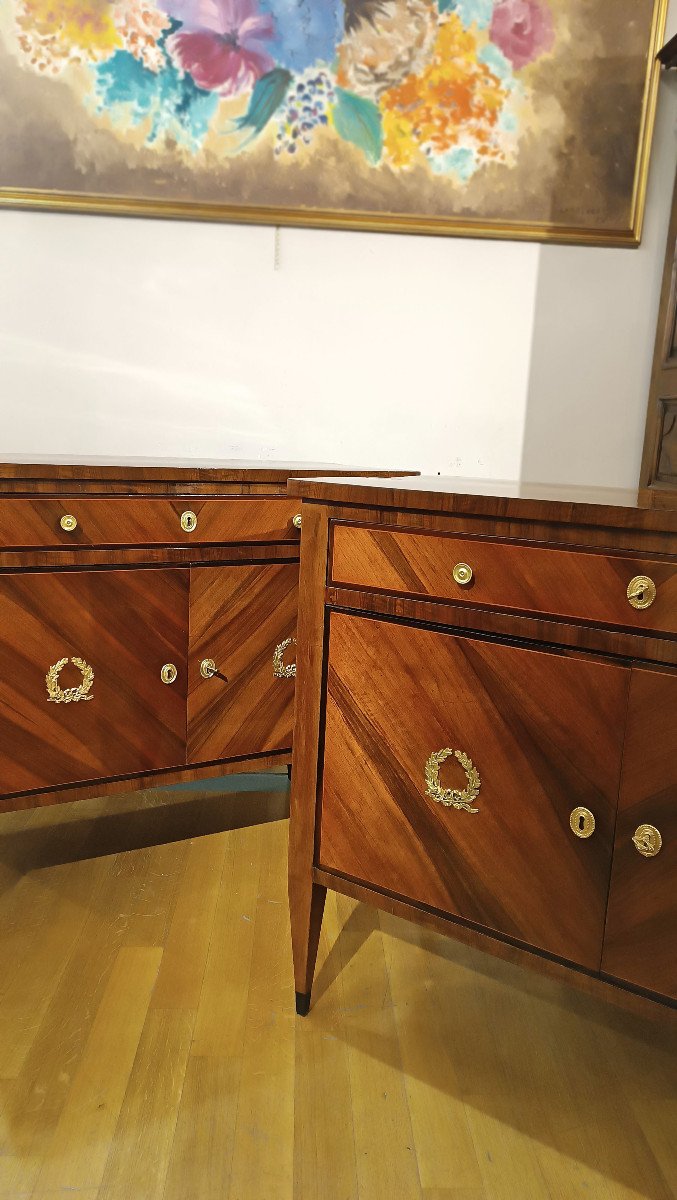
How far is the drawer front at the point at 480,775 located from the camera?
4.27 ft

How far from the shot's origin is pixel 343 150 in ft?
8.32

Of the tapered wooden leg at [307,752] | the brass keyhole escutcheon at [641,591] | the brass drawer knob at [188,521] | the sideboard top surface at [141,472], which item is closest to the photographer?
the brass keyhole escutcheon at [641,591]

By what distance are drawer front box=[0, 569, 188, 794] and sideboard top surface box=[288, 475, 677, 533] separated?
538mm

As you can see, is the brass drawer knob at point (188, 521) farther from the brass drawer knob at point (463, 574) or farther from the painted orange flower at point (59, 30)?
the painted orange flower at point (59, 30)

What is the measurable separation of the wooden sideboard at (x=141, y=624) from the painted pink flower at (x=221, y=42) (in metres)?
1.15

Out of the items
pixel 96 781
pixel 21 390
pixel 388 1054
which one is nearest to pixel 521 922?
pixel 388 1054

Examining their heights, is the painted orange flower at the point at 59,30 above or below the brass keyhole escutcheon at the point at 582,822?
above

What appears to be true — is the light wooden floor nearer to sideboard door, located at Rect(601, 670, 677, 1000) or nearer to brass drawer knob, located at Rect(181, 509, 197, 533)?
sideboard door, located at Rect(601, 670, 677, 1000)

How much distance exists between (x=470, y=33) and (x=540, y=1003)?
246cm

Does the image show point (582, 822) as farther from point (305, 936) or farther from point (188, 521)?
point (188, 521)

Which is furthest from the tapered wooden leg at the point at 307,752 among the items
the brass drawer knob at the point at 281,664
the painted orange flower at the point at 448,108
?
the painted orange flower at the point at 448,108

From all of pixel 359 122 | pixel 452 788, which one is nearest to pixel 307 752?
pixel 452 788

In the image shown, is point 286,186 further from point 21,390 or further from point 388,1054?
point 388,1054

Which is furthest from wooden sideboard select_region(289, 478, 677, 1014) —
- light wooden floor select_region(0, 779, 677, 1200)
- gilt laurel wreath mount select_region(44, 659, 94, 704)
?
gilt laurel wreath mount select_region(44, 659, 94, 704)
